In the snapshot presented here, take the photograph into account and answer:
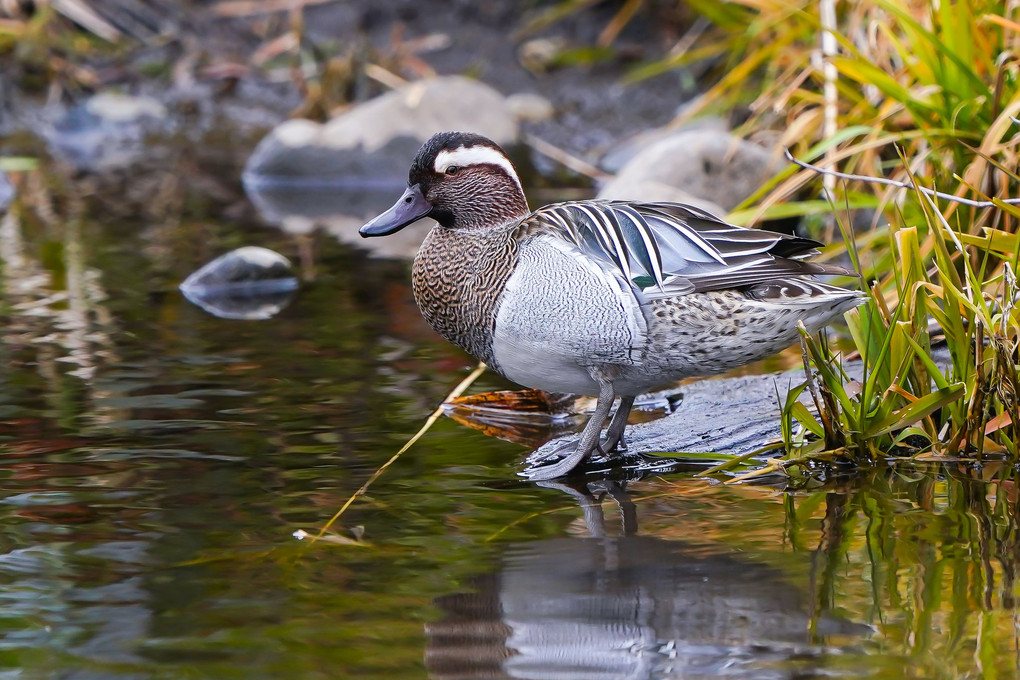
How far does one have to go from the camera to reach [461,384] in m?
5.07

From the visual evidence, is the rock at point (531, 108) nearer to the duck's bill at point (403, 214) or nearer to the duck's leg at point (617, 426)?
the duck's bill at point (403, 214)

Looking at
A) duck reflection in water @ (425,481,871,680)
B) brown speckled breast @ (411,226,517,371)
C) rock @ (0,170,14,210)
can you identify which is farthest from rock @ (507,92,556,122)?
duck reflection in water @ (425,481,871,680)

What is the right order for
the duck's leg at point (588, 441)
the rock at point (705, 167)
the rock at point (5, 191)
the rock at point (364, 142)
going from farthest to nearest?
1. the rock at point (364, 142)
2. the rock at point (5, 191)
3. the rock at point (705, 167)
4. the duck's leg at point (588, 441)

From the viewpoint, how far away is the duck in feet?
12.7

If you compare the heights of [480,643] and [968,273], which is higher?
[968,273]

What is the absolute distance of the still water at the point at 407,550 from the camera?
2.76 meters

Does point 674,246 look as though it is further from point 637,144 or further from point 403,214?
point 637,144

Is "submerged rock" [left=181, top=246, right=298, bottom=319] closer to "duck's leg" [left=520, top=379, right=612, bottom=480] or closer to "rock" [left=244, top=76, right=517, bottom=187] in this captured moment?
"duck's leg" [left=520, top=379, right=612, bottom=480]

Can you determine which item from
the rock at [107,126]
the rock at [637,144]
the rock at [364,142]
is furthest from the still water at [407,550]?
the rock at [107,126]

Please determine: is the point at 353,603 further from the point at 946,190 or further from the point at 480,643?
the point at 946,190

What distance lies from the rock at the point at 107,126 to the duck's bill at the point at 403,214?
813 centimetres

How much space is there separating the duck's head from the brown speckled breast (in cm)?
7

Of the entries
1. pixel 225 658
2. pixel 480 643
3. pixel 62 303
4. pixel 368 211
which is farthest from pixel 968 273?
pixel 368 211

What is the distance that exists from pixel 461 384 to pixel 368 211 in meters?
4.62
